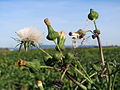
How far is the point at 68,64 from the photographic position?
1.33m

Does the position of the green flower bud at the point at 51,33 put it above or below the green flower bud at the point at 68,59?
above

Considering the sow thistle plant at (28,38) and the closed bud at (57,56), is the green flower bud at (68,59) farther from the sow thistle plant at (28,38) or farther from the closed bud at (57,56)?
the sow thistle plant at (28,38)

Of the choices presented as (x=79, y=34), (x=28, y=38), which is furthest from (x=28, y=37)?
(x=79, y=34)

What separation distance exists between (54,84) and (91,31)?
296 millimetres

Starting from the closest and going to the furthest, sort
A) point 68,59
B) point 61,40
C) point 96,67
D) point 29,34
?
point 68,59, point 96,67, point 61,40, point 29,34

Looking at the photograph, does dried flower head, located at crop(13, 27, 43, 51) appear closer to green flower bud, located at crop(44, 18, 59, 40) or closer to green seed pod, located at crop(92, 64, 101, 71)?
green flower bud, located at crop(44, 18, 59, 40)

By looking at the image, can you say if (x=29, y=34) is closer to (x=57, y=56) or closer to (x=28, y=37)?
(x=28, y=37)

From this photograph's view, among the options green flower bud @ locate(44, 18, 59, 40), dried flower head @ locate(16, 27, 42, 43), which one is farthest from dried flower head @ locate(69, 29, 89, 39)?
dried flower head @ locate(16, 27, 42, 43)

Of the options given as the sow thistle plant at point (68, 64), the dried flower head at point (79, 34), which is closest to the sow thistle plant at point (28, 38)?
the sow thistle plant at point (68, 64)

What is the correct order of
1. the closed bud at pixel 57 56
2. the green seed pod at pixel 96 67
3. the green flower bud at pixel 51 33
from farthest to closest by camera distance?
the green flower bud at pixel 51 33
the green seed pod at pixel 96 67
the closed bud at pixel 57 56

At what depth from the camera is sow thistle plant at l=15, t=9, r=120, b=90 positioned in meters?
1.33

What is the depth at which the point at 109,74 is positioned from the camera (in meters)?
1.33

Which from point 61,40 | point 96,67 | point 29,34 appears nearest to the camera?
point 96,67

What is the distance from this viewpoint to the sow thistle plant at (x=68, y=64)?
1.33m
